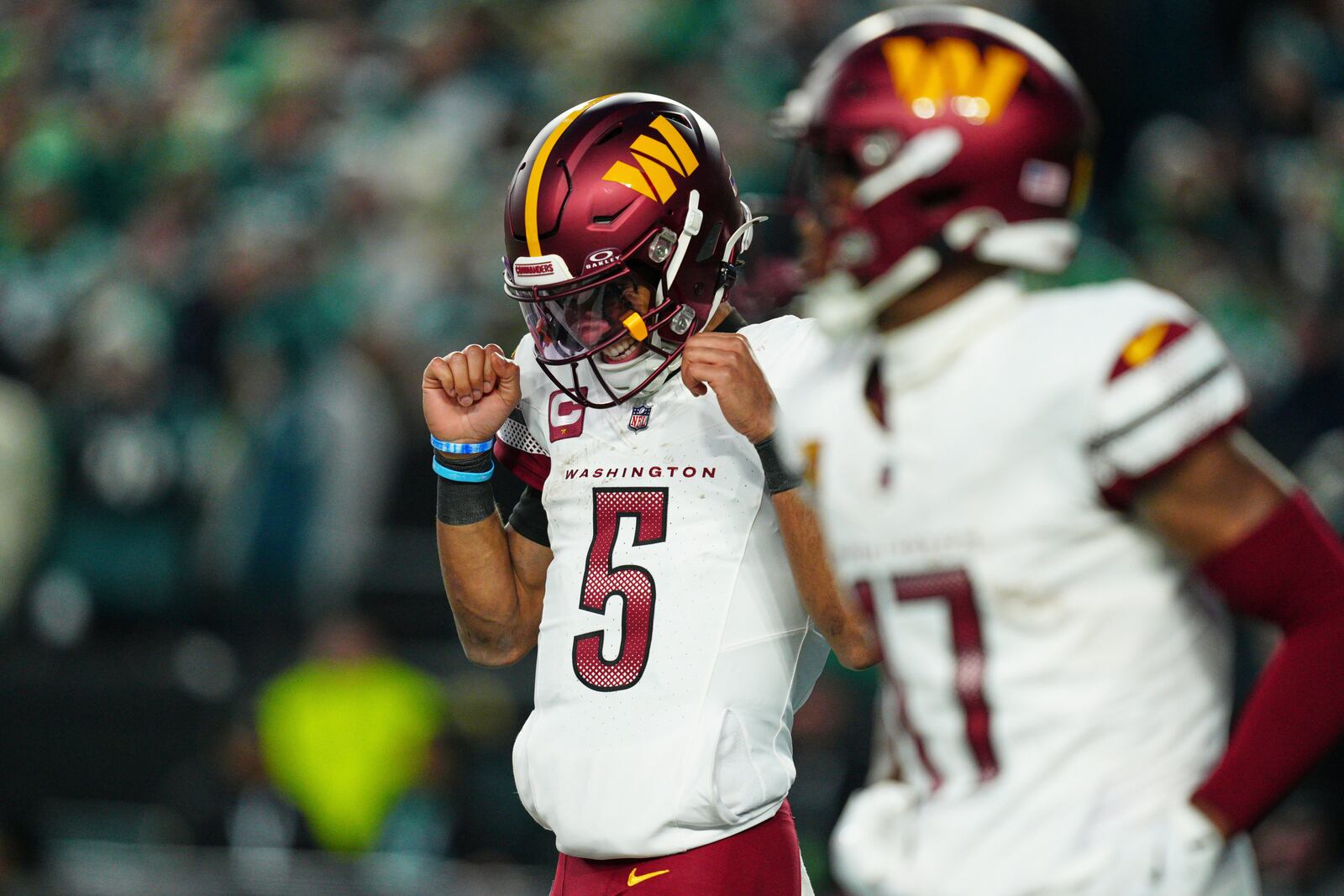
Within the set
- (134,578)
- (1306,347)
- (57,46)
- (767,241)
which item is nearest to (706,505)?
(767,241)

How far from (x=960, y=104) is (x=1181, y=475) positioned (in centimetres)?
54

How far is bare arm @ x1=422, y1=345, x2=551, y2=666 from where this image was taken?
343 cm

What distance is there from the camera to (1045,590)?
2.22m

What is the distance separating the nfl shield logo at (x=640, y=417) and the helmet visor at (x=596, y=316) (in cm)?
14

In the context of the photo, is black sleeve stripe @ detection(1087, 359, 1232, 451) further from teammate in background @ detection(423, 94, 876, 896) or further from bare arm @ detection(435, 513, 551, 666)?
bare arm @ detection(435, 513, 551, 666)

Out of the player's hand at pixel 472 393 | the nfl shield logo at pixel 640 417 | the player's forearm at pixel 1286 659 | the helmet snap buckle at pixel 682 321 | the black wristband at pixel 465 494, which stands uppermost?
the player's forearm at pixel 1286 659

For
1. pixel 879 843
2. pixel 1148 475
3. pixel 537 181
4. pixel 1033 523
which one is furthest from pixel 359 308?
pixel 1148 475

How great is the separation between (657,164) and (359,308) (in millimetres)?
5566

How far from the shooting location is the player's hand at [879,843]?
2354 millimetres

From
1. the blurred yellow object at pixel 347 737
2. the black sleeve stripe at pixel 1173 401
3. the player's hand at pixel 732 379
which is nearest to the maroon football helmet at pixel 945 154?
the black sleeve stripe at pixel 1173 401

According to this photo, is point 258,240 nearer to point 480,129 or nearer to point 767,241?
point 480,129

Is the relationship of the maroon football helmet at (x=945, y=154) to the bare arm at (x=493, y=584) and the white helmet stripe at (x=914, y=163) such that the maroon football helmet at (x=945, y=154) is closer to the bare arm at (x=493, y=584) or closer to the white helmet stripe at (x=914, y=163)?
the white helmet stripe at (x=914, y=163)

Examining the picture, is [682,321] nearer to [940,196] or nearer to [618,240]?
[618,240]

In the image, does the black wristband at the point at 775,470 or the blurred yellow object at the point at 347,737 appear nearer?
the black wristband at the point at 775,470
